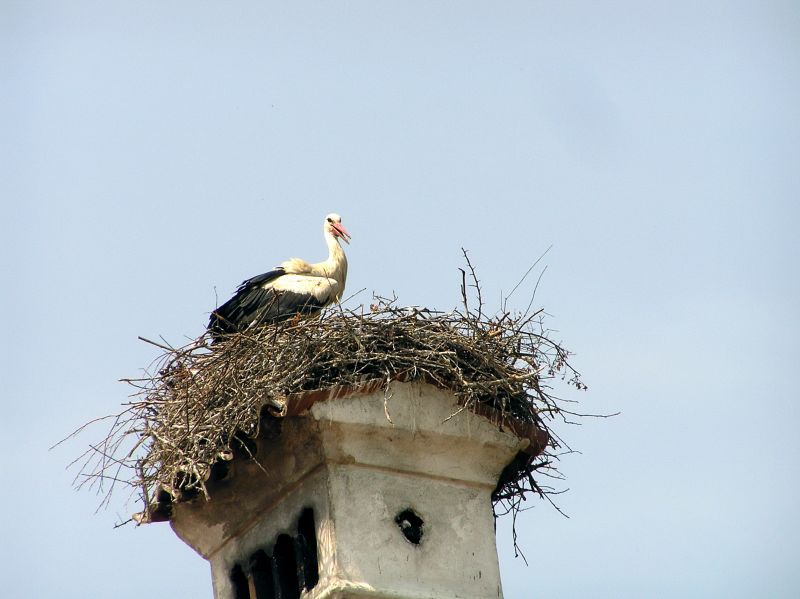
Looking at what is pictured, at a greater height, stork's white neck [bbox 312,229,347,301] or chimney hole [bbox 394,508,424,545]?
stork's white neck [bbox 312,229,347,301]

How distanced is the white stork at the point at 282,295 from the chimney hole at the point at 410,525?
2.13 meters

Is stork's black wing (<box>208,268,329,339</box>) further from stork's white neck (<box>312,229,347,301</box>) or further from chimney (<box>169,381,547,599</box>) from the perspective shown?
chimney (<box>169,381,547,599</box>)

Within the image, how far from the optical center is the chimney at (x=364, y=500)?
1027 cm

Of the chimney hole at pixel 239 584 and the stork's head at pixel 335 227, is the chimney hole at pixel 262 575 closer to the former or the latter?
the chimney hole at pixel 239 584

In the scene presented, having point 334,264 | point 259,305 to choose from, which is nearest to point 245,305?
point 259,305

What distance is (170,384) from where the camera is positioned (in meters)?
11.2

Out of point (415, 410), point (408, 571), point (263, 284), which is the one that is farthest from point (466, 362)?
point (263, 284)

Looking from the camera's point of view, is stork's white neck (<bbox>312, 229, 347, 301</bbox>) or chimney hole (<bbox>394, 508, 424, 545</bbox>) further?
stork's white neck (<bbox>312, 229, 347, 301</bbox>)

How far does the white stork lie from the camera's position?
12625mm

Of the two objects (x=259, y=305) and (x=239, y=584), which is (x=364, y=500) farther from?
(x=259, y=305)

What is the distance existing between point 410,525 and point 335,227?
4.30 meters

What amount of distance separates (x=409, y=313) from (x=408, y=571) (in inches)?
62.5

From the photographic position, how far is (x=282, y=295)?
1288cm

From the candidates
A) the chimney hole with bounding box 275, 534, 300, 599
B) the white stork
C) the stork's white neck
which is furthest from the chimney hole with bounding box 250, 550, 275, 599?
the stork's white neck
